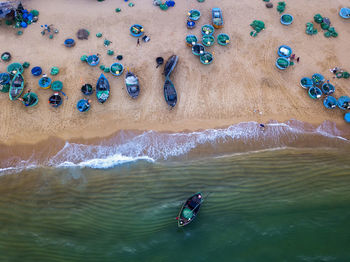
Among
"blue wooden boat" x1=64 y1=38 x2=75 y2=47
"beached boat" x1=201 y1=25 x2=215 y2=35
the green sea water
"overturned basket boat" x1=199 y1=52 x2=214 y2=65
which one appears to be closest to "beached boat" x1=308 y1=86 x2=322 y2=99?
the green sea water

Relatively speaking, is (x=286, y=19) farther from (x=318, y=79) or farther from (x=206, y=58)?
(x=206, y=58)

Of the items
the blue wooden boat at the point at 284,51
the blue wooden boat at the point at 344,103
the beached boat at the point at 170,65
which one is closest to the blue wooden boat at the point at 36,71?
the beached boat at the point at 170,65

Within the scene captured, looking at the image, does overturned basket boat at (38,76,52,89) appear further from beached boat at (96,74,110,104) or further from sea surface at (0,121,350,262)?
sea surface at (0,121,350,262)

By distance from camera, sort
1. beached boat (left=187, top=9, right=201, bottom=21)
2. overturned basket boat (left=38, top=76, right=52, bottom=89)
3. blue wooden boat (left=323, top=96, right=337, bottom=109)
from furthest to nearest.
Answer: beached boat (left=187, top=9, right=201, bottom=21)
overturned basket boat (left=38, top=76, right=52, bottom=89)
blue wooden boat (left=323, top=96, right=337, bottom=109)

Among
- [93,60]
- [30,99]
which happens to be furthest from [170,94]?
[30,99]

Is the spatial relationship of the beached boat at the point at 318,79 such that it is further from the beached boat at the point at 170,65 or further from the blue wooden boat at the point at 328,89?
the beached boat at the point at 170,65

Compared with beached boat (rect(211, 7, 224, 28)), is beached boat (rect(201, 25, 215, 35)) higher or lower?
lower

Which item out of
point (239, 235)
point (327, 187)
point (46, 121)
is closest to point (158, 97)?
point (46, 121)
